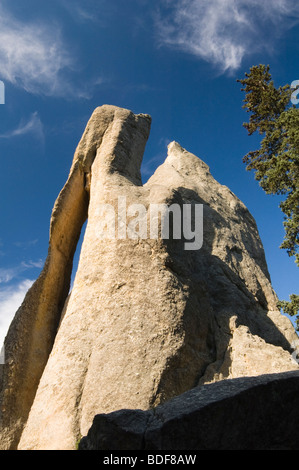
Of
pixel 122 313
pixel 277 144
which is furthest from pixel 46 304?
pixel 277 144

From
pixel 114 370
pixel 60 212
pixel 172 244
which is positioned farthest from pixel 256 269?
pixel 114 370

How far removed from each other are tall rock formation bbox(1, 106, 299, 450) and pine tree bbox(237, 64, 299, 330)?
2.04 m

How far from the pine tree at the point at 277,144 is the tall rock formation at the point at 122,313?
2.04 meters

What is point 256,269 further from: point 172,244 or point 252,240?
point 172,244

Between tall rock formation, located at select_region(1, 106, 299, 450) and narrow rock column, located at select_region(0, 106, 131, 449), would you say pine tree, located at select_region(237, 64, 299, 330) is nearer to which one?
tall rock formation, located at select_region(1, 106, 299, 450)

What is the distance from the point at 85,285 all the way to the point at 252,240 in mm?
10181

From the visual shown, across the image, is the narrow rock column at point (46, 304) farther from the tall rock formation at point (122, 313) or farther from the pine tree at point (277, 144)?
the pine tree at point (277, 144)

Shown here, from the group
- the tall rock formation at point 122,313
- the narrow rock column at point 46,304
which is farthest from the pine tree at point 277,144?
the narrow rock column at point 46,304

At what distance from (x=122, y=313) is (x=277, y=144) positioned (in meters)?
13.7

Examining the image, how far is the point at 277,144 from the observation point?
61.8 feet

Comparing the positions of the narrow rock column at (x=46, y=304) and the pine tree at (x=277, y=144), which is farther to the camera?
the pine tree at (x=277, y=144)

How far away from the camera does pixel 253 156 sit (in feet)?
69.7

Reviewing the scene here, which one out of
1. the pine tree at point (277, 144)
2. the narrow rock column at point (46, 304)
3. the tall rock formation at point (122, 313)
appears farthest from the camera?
the pine tree at point (277, 144)

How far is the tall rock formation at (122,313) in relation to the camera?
804cm
